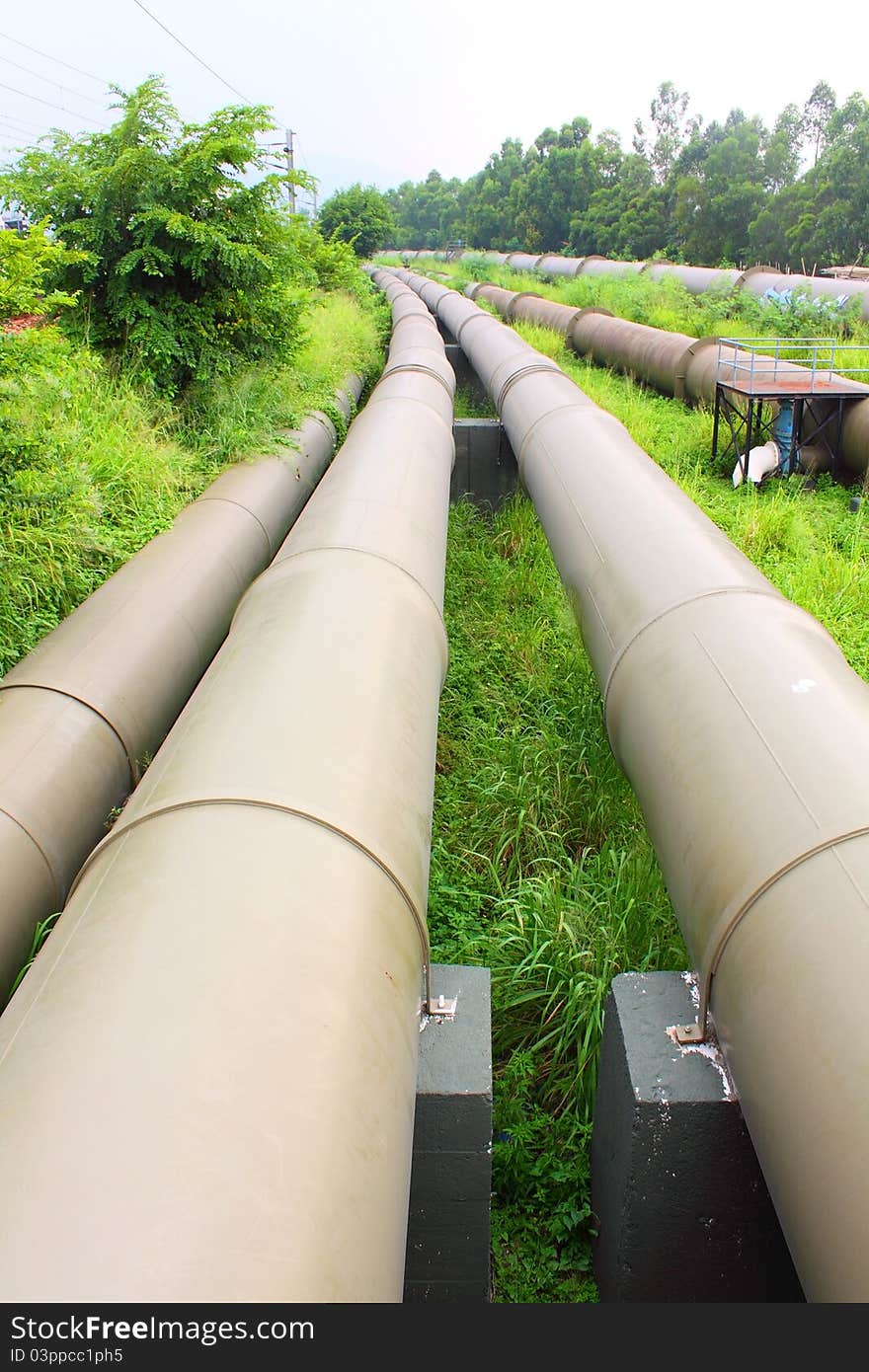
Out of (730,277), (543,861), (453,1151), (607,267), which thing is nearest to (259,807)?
(453,1151)

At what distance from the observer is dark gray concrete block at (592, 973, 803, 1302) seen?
2.33m

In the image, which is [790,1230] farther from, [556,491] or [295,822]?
[556,491]

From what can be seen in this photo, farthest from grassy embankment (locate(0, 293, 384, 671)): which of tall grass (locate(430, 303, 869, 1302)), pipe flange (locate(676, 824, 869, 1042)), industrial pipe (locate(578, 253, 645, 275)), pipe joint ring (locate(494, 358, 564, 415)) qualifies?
industrial pipe (locate(578, 253, 645, 275))

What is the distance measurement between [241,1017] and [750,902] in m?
1.19

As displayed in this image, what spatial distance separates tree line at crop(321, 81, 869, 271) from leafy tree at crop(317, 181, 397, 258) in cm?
11

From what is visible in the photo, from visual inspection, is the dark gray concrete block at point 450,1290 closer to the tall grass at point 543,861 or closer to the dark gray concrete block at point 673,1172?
the tall grass at point 543,861

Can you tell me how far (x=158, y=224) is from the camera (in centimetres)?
730

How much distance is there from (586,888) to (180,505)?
146 inches

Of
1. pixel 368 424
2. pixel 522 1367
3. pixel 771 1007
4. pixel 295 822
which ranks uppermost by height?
pixel 368 424

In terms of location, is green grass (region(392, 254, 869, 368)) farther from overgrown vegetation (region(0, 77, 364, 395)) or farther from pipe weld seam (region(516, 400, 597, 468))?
overgrown vegetation (region(0, 77, 364, 395))

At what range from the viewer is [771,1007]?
1.90 meters

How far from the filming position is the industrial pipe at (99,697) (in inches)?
115

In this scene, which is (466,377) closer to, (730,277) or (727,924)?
(730,277)

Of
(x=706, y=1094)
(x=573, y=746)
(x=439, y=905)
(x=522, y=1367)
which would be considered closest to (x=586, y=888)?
(x=439, y=905)
